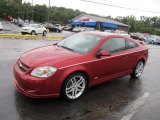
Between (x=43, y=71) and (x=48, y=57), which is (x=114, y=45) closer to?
(x=48, y=57)

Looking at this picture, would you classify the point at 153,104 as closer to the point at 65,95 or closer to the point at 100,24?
the point at 65,95

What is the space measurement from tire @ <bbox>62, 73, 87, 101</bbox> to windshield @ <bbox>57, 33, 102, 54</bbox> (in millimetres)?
702

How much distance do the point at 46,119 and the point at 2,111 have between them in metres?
0.88

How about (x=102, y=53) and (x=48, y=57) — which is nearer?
(x=48, y=57)

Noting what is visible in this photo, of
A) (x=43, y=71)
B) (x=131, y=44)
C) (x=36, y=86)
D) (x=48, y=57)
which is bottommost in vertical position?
(x=36, y=86)

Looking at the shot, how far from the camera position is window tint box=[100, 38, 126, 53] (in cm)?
580

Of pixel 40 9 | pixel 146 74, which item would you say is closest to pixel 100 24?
pixel 40 9

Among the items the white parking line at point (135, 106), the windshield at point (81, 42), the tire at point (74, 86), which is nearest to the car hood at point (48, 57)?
the windshield at point (81, 42)

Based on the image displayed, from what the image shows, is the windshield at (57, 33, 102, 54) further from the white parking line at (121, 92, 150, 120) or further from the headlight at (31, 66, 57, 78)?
the white parking line at (121, 92, 150, 120)

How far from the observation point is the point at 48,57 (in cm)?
489

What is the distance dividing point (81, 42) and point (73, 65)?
1.22 m

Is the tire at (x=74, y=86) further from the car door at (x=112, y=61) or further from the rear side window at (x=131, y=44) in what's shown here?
the rear side window at (x=131, y=44)

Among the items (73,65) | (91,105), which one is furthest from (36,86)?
(91,105)

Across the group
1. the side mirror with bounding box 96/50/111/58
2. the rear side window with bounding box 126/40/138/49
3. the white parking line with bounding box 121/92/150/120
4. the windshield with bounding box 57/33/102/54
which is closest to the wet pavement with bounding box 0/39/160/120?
the white parking line with bounding box 121/92/150/120
